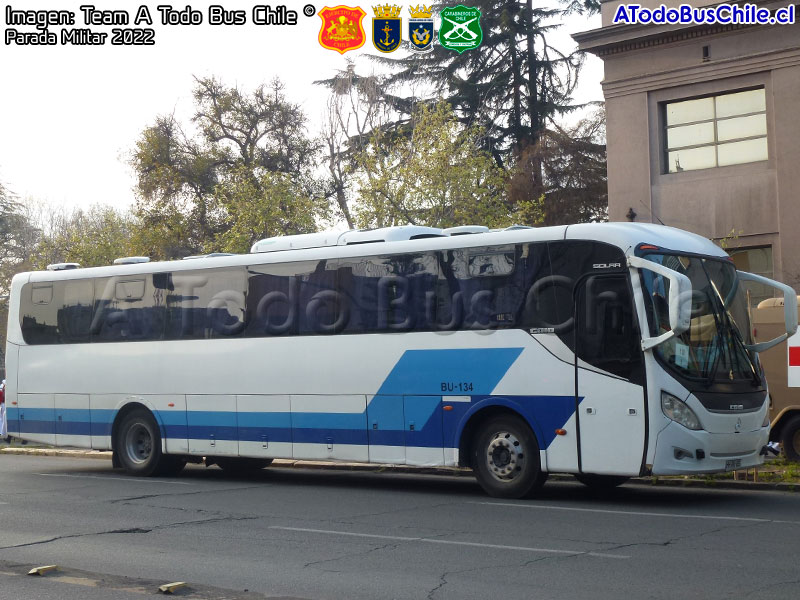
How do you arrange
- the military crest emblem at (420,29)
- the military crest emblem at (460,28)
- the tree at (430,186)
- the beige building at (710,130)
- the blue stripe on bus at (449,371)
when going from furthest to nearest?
the military crest emblem at (460,28) < the military crest emblem at (420,29) < the tree at (430,186) < the beige building at (710,130) < the blue stripe on bus at (449,371)

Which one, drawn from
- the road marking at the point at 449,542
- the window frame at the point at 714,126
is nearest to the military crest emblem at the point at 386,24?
the window frame at the point at 714,126

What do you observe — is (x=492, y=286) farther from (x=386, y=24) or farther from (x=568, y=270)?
(x=386, y=24)

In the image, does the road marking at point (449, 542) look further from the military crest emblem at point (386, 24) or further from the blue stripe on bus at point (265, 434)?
the military crest emblem at point (386, 24)

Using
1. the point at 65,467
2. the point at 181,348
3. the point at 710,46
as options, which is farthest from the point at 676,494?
the point at 710,46

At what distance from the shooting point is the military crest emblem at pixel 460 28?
4328cm

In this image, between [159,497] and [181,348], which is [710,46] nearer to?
[181,348]

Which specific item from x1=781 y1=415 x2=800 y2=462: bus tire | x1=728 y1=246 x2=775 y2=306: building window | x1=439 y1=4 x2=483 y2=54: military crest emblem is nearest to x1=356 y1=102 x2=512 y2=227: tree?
x1=728 y1=246 x2=775 y2=306: building window

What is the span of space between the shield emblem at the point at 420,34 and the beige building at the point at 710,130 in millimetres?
9498

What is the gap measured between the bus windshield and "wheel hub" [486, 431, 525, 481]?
227 centimetres

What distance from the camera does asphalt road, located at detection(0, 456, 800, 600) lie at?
316 inches

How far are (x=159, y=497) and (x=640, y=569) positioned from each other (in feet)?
26.0

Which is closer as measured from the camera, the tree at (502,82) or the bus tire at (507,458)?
the bus tire at (507,458)

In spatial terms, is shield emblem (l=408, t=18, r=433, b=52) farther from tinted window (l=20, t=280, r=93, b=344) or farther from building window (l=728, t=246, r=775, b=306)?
tinted window (l=20, t=280, r=93, b=344)

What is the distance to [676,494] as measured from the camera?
14.1 metres
